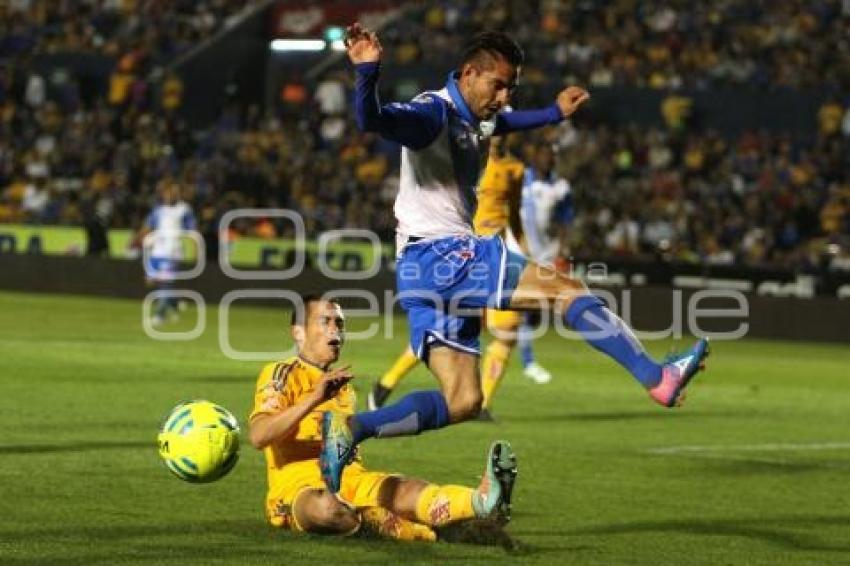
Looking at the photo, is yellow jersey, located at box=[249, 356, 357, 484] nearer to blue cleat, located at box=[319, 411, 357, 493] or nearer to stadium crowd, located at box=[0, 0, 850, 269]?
blue cleat, located at box=[319, 411, 357, 493]

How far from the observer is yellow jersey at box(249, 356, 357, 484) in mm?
9266

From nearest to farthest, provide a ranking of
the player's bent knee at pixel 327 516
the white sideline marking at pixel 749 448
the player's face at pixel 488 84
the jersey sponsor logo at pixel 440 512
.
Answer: the jersey sponsor logo at pixel 440 512
the player's bent knee at pixel 327 516
the player's face at pixel 488 84
the white sideline marking at pixel 749 448

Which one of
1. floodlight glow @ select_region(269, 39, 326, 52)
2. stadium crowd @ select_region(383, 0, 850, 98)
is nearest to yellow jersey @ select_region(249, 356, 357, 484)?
stadium crowd @ select_region(383, 0, 850, 98)

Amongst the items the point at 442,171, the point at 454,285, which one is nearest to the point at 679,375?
the point at 454,285

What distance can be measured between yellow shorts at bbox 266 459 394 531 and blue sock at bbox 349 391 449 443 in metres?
0.31

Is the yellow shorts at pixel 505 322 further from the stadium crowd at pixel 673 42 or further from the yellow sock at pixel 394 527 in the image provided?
the stadium crowd at pixel 673 42

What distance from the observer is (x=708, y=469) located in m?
12.9

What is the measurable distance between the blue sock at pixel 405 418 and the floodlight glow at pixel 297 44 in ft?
107

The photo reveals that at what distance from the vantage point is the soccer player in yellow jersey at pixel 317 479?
29.7 feet

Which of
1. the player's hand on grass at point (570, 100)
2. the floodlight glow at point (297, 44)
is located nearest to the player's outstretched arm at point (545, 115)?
the player's hand on grass at point (570, 100)

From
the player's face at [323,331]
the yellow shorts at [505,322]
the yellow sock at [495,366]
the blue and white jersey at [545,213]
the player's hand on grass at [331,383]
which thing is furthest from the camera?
the blue and white jersey at [545,213]

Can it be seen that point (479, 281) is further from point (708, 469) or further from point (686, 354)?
point (708, 469)

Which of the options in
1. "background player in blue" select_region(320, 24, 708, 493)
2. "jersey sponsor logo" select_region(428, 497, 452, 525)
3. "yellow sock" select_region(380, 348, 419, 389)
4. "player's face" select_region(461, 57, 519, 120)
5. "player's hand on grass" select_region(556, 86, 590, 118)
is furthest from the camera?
"yellow sock" select_region(380, 348, 419, 389)

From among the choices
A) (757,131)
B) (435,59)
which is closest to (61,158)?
(435,59)
